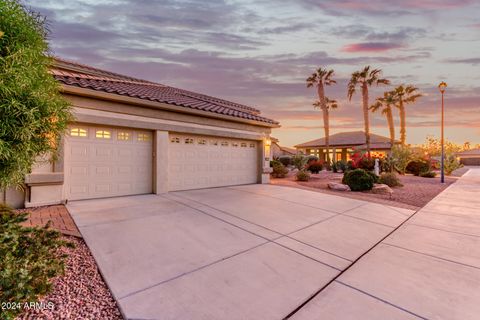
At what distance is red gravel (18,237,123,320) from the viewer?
2195 mm

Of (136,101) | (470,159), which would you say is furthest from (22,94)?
(470,159)

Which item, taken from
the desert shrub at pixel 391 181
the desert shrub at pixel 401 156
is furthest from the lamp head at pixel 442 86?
the desert shrub at pixel 391 181

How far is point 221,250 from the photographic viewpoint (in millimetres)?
3793

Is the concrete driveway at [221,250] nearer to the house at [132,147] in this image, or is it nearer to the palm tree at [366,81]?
the house at [132,147]

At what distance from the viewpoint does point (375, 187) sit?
10.8 meters

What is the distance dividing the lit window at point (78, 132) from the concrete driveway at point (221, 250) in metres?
2.21

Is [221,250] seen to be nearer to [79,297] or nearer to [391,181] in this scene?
[79,297]

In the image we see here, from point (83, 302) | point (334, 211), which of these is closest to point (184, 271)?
point (83, 302)

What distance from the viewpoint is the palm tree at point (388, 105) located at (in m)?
29.4

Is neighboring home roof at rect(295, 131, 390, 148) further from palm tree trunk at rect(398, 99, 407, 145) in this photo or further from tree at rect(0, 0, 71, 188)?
tree at rect(0, 0, 71, 188)

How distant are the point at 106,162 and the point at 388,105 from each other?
34.9m

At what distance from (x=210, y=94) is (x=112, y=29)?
906cm

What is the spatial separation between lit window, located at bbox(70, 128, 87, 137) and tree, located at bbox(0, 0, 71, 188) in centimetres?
439

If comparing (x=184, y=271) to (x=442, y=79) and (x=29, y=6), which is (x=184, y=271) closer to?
(x=29, y=6)
